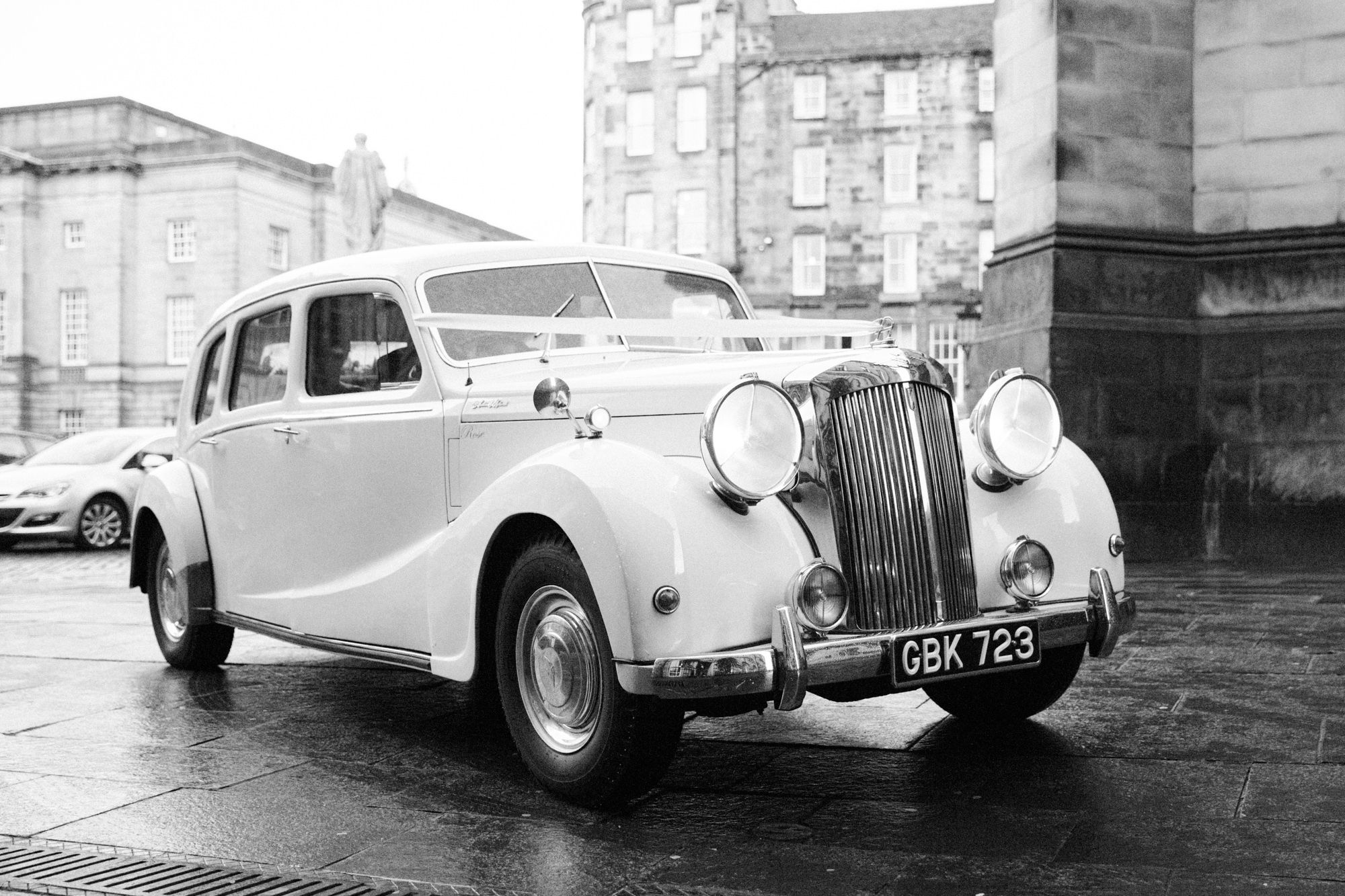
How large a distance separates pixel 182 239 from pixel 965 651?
53838mm

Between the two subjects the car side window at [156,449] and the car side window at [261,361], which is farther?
the car side window at [156,449]

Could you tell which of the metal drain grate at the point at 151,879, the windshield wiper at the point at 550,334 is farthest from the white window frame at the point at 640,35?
the metal drain grate at the point at 151,879

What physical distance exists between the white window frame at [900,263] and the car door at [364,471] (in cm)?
4699

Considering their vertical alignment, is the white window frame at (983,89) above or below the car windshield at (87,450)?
above

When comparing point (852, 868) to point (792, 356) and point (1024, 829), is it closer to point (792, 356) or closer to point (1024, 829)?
point (1024, 829)

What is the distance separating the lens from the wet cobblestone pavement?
11.1 feet

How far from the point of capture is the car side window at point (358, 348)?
516 cm

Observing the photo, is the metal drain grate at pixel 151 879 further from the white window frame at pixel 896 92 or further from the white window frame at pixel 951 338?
the white window frame at pixel 896 92

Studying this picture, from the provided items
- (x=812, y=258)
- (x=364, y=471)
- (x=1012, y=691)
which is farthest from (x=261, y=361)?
(x=812, y=258)

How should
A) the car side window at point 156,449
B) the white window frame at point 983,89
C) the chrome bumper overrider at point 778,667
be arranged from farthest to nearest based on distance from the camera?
the white window frame at point 983,89 < the car side window at point 156,449 < the chrome bumper overrider at point 778,667

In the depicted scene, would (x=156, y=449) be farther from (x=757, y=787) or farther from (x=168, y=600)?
(x=757, y=787)

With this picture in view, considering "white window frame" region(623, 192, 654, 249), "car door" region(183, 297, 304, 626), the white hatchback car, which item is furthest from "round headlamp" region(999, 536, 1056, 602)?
"white window frame" region(623, 192, 654, 249)

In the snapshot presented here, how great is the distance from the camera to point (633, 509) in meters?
3.75

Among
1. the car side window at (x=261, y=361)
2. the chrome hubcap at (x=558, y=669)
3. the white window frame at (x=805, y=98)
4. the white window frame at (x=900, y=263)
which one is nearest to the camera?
the chrome hubcap at (x=558, y=669)
